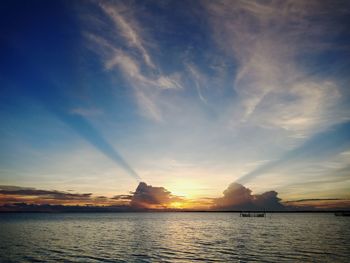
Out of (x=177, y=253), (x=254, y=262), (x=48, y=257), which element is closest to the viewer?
(x=254, y=262)

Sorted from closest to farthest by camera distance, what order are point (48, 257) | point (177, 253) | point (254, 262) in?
point (254, 262) < point (48, 257) < point (177, 253)

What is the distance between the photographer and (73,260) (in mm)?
42312

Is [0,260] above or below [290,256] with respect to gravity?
below

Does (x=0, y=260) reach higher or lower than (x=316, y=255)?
lower

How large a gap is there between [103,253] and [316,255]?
36.5 meters

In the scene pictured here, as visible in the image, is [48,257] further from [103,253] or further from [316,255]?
[316,255]

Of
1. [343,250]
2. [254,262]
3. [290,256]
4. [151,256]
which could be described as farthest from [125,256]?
[343,250]

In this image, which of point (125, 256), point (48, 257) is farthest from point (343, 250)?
point (48, 257)

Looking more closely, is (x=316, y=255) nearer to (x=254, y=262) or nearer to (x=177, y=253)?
(x=254, y=262)

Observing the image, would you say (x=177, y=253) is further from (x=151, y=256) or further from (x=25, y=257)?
(x=25, y=257)

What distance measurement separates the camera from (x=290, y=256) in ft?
149

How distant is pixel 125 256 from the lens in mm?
46250

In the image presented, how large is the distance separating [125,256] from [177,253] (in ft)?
29.8

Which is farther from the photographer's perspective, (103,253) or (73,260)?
(103,253)
